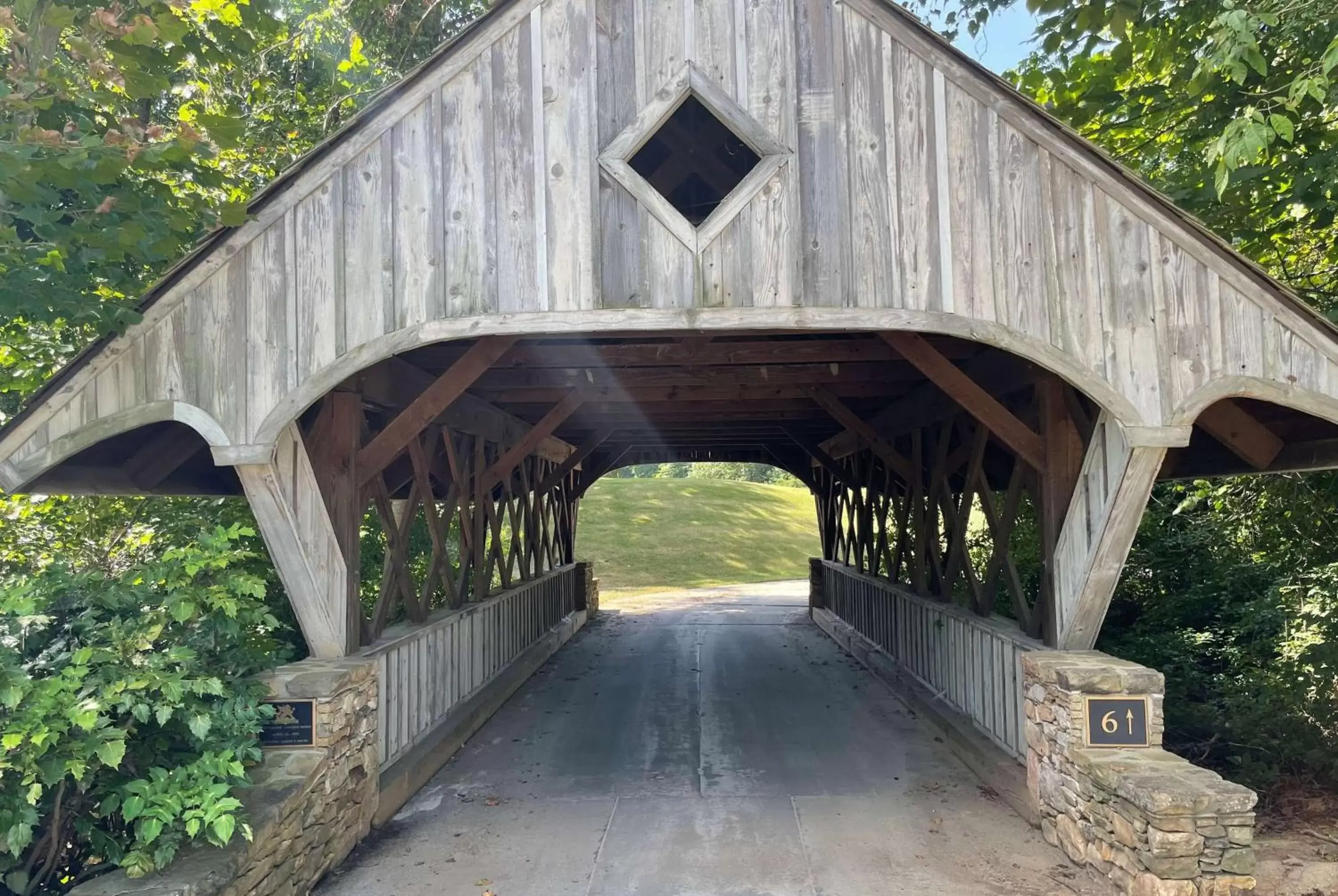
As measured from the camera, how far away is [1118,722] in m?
4.46

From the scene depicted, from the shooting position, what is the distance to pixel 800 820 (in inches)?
213

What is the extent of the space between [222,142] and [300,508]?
6.24ft

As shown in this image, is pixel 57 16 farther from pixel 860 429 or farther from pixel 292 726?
pixel 860 429

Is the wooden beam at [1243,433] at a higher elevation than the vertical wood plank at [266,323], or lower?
lower

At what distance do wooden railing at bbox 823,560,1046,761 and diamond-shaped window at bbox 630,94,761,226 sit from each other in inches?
145

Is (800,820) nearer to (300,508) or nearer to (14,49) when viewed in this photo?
(300,508)

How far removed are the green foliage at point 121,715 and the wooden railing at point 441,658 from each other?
1.52 meters

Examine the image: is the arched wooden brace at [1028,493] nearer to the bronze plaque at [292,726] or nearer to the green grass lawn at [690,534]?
the bronze plaque at [292,726]

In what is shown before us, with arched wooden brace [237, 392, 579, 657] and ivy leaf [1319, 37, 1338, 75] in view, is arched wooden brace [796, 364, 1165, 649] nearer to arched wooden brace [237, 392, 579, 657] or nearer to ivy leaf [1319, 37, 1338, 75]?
ivy leaf [1319, 37, 1338, 75]

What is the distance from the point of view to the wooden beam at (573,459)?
1228 centimetres

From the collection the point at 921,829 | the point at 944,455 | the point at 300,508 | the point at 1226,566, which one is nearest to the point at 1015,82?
the point at 944,455

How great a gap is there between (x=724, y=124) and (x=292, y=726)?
380 cm

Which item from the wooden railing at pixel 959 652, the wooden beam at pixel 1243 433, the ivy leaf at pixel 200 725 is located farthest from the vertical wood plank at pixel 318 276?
the wooden beam at pixel 1243 433

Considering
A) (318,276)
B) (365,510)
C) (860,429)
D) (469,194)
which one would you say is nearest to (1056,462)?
(860,429)
